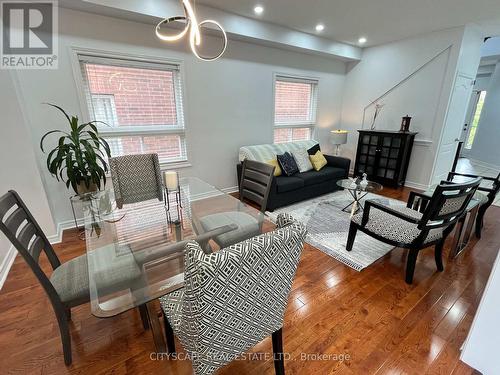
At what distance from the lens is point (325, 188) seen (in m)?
3.87

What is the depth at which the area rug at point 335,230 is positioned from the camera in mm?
2289

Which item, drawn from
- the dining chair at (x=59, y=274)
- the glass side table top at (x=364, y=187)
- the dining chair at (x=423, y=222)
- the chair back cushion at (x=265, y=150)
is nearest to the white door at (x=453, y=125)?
the glass side table top at (x=364, y=187)

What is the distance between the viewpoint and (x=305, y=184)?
352cm

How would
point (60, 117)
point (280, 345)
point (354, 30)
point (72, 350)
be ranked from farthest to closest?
point (354, 30)
point (60, 117)
point (72, 350)
point (280, 345)

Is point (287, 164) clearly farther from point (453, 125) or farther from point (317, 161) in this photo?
point (453, 125)

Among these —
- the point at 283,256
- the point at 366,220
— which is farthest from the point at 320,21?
the point at 283,256

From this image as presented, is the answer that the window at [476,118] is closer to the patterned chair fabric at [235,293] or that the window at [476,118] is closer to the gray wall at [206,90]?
the gray wall at [206,90]

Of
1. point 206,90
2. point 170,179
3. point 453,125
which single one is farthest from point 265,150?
point 453,125

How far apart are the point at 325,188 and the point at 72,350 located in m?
3.55

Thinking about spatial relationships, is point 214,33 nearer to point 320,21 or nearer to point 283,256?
point 320,21

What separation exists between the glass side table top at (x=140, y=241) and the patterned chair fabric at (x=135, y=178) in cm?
14

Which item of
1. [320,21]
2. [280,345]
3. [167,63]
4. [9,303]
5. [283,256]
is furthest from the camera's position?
[320,21]

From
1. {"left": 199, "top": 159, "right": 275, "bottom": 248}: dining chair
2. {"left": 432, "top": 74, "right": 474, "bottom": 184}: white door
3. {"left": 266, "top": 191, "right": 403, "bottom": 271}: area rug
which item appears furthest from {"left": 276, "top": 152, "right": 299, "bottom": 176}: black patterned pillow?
{"left": 432, "top": 74, "right": 474, "bottom": 184}: white door

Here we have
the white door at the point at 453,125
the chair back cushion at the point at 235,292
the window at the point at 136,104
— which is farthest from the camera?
the white door at the point at 453,125
